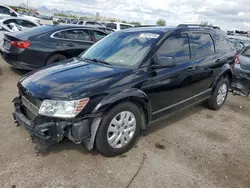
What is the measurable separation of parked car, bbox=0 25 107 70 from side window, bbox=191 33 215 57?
11.9 ft

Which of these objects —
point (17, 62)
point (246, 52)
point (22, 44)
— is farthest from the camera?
point (246, 52)

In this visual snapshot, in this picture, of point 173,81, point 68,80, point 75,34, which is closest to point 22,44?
point 75,34

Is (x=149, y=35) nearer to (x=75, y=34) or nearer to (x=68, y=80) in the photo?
(x=68, y=80)

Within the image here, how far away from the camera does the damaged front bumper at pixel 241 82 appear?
6113mm

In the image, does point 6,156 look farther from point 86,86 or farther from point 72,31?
point 72,31

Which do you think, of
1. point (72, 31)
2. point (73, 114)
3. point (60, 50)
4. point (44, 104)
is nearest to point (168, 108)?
point (73, 114)

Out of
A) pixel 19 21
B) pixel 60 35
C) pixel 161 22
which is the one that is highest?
pixel 60 35

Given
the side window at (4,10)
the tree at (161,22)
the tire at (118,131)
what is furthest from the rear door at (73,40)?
the side window at (4,10)

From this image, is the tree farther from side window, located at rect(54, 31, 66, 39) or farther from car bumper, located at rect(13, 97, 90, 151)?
car bumper, located at rect(13, 97, 90, 151)

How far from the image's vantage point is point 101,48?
13.5ft

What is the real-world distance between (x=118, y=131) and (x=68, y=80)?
3.09 ft

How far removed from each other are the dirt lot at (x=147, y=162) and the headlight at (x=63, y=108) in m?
0.73

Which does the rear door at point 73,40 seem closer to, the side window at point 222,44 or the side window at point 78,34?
the side window at point 78,34

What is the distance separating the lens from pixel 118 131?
321 cm
